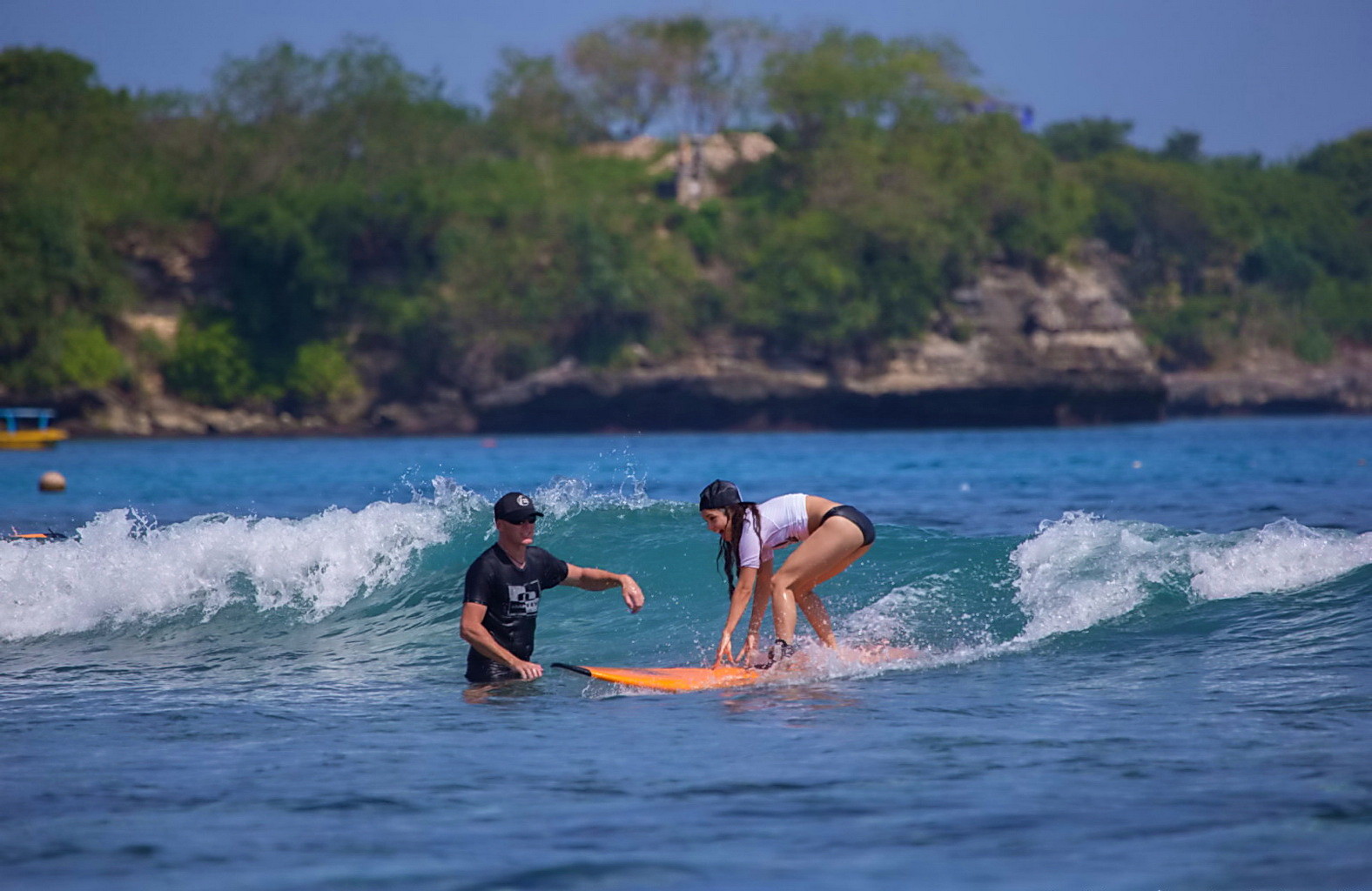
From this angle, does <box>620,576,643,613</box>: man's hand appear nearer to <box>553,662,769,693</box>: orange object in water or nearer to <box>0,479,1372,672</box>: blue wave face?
<box>553,662,769,693</box>: orange object in water

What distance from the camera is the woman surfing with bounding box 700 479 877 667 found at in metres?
8.29

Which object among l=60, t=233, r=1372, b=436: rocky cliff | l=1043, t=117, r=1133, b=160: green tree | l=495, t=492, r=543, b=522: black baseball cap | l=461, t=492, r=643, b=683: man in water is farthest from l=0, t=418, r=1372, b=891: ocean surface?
l=1043, t=117, r=1133, b=160: green tree

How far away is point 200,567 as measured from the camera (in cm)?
1268

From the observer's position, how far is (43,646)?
1093 cm

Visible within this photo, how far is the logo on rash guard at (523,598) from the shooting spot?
793 centimetres

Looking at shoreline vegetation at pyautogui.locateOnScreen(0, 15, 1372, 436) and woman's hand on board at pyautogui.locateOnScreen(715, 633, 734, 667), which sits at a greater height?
shoreline vegetation at pyautogui.locateOnScreen(0, 15, 1372, 436)

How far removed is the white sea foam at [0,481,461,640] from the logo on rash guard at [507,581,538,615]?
4.64 meters

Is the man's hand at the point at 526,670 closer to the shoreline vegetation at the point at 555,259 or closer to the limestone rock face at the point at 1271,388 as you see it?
the shoreline vegetation at the point at 555,259

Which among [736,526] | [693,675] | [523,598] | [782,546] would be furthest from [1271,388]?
[523,598]

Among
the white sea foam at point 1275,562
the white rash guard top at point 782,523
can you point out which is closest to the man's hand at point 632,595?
the white rash guard top at point 782,523

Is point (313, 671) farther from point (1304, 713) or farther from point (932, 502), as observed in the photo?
point (932, 502)

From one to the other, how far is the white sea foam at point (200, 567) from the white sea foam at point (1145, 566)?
221 inches

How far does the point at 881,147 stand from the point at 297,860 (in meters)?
70.0

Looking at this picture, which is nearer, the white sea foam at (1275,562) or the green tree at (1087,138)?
the white sea foam at (1275,562)
